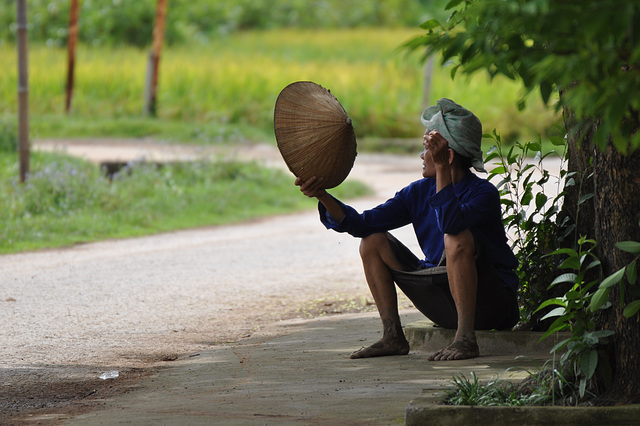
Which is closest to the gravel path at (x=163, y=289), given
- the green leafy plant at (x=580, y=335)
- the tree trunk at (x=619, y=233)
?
the green leafy plant at (x=580, y=335)

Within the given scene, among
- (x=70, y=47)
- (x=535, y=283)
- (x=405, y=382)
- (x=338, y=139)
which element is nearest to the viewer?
(x=405, y=382)

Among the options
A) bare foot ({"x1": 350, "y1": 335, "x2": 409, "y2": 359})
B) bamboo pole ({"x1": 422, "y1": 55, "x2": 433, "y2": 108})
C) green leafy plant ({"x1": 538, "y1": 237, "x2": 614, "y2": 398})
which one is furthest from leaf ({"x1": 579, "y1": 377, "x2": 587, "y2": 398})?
bamboo pole ({"x1": 422, "y1": 55, "x2": 433, "y2": 108})

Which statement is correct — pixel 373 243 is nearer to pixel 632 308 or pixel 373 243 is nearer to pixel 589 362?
pixel 589 362

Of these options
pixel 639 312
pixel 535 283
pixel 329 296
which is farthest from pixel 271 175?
pixel 639 312

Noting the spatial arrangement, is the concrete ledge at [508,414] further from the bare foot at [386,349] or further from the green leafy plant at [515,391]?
the bare foot at [386,349]

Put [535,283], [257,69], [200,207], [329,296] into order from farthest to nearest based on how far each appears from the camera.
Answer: [257,69] < [200,207] < [329,296] < [535,283]

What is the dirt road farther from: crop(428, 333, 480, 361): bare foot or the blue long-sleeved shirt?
crop(428, 333, 480, 361): bare foot

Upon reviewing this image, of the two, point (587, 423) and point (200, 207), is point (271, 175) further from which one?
point (587, 423)

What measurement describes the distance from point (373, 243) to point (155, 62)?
17.0 metres

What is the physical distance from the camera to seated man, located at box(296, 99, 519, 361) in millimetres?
4180

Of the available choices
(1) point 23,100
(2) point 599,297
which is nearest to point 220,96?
(1) point 23,100

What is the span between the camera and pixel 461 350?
425 cm

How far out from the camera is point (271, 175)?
14.8 meters

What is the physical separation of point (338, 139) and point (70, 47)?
56.4 feet
